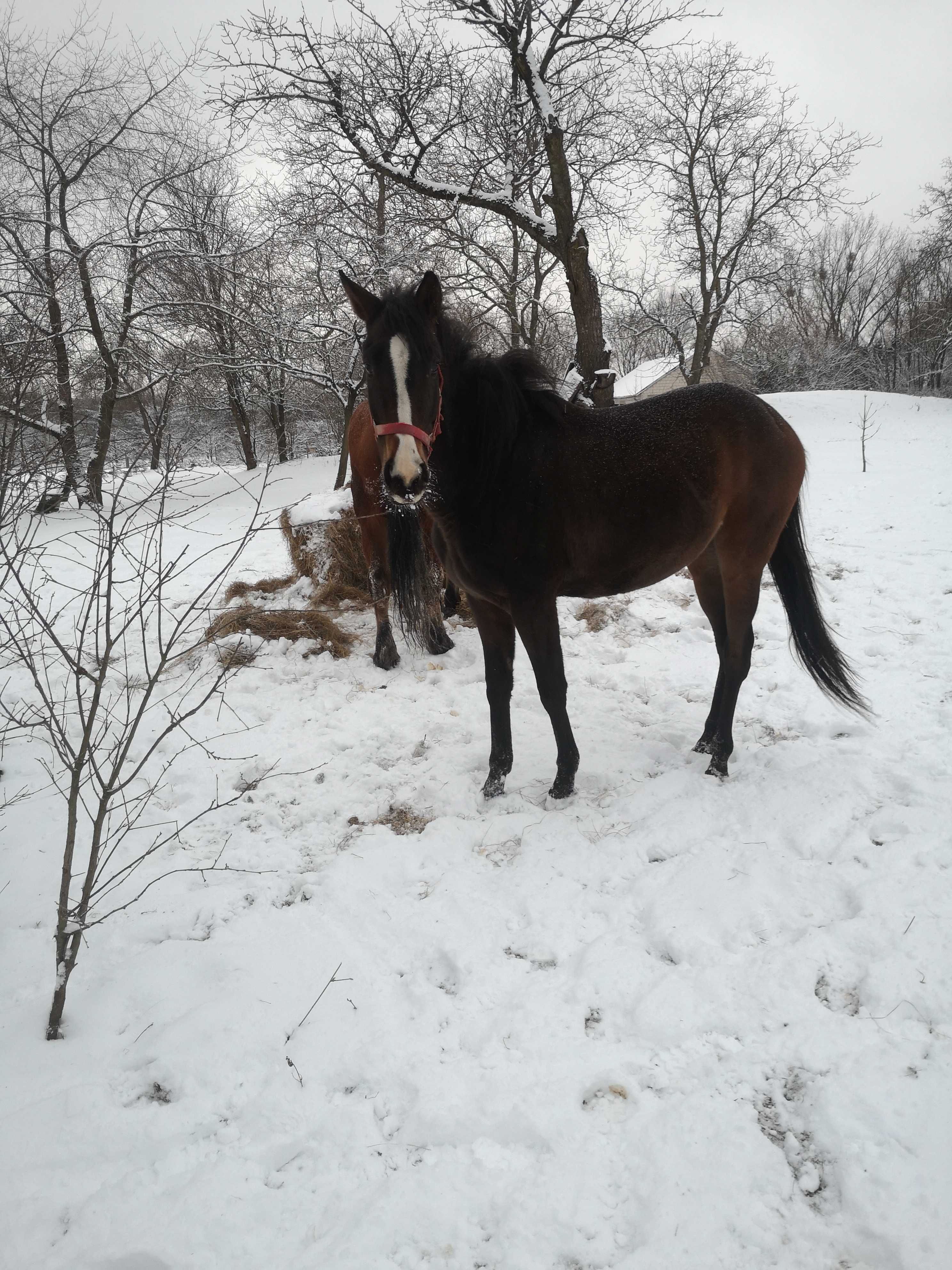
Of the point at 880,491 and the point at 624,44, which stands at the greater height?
the point at 624,44

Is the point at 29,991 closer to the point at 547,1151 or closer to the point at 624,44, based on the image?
the point at 547,1151

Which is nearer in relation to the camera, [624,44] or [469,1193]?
[469,1193]

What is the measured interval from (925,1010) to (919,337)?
37020 millimetres

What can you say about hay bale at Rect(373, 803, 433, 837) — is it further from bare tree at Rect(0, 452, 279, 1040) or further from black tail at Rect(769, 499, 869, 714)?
black tail at Rect(769, 499, 869, 714)

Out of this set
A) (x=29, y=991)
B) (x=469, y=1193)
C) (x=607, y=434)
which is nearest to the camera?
(x=469, y=1193)

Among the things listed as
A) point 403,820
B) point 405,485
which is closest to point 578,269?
point 405,485

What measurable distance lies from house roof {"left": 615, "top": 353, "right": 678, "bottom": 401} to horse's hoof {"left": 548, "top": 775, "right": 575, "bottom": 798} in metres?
29.9

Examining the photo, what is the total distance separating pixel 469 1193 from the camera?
1347 mm

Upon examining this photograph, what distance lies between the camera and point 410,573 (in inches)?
129

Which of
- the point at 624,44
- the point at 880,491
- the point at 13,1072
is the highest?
the point at 624,44

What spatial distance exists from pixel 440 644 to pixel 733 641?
2.22 meters

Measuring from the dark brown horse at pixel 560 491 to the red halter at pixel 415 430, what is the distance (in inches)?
0.5

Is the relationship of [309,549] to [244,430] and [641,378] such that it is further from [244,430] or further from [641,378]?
[641,378]

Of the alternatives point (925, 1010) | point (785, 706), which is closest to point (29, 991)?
point (925, 1010)
